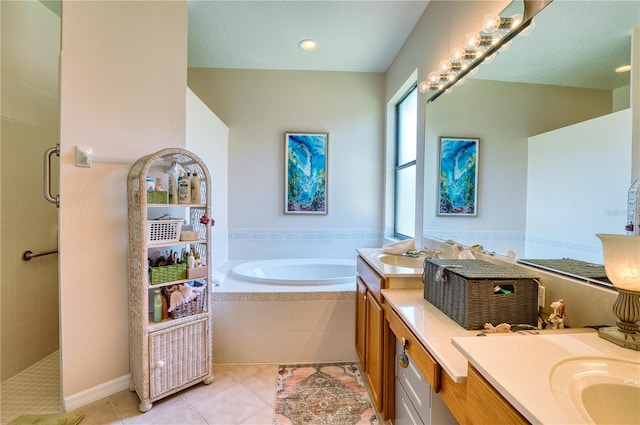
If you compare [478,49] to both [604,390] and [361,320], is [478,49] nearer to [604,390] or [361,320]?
[604,390]

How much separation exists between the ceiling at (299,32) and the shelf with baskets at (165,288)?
1.34 meters

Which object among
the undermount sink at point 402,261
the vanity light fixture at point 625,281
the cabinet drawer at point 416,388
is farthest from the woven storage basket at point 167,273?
the vanity light fixture at point 625,281

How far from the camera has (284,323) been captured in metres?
2.04

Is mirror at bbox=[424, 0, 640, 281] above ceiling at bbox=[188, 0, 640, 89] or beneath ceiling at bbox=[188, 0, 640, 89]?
beneath

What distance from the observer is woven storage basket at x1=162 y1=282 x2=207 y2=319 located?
1692mm

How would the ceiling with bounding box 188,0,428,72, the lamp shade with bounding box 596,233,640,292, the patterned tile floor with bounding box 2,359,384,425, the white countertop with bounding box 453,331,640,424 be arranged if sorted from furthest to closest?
the ceiling with bounding box 188,0,428,72
the patterned tile floor with bounding box 2,359,384,425
the lamp shade with bounding box 596,233,640,292
the white countertop with bounding box 453,331,640,424

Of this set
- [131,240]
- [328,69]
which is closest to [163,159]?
[131,240]

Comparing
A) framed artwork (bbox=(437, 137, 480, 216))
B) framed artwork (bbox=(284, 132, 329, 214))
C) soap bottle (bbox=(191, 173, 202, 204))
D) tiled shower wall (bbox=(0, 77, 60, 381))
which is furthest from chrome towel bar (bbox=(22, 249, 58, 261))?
framed artwork (bbox=(437, 137, 480, 216))

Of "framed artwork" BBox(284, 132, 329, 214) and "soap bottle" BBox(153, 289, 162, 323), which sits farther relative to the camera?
"framed artwork" BBox(284, 132, 329, 214)

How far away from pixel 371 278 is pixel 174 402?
140 centimetres

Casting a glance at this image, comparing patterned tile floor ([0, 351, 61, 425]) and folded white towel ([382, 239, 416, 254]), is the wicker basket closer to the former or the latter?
patterned tile floor ([0, 351, 61, 425])

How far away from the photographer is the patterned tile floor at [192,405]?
1.52 meters

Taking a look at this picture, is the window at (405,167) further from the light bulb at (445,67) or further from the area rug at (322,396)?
the area rug at (322,396)

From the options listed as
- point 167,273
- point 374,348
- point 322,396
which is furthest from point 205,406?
point 374,348
